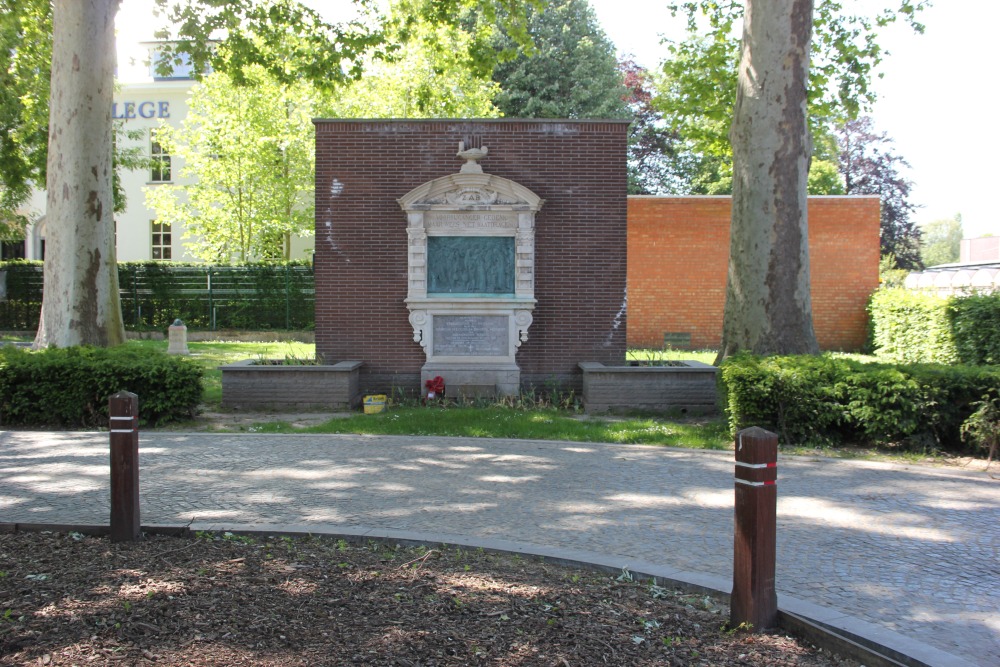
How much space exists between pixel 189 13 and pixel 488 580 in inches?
585

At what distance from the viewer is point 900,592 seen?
488cm

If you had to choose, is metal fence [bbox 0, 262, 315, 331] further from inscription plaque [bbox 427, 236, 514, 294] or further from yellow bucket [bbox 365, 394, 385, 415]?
yellow bucket [bbox 365, 394, 385, 415]

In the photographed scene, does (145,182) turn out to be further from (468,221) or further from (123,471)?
(123,471)

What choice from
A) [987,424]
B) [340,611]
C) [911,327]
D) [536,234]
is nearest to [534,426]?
[536,234]

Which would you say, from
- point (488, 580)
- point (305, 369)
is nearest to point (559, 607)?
point (488, 580)

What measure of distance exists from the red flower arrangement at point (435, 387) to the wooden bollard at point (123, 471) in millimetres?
Result: 7207

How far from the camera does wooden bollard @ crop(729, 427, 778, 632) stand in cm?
420

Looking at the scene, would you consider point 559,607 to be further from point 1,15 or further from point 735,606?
point 1,15

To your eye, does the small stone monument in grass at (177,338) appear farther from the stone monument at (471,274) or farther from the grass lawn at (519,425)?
the stone monument at (471,274)

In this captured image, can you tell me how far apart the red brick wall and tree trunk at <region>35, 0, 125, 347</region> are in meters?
3.27

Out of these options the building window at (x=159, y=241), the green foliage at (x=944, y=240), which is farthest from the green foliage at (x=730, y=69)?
the green foliage at (x=944, y=240)

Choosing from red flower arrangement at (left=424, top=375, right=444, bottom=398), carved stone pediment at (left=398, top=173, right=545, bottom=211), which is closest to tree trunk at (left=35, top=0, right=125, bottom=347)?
carved stone pediment at (left=398, top=173, right=545, bottom=211)

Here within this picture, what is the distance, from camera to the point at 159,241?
3731 centimetres

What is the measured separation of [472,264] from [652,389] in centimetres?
339
